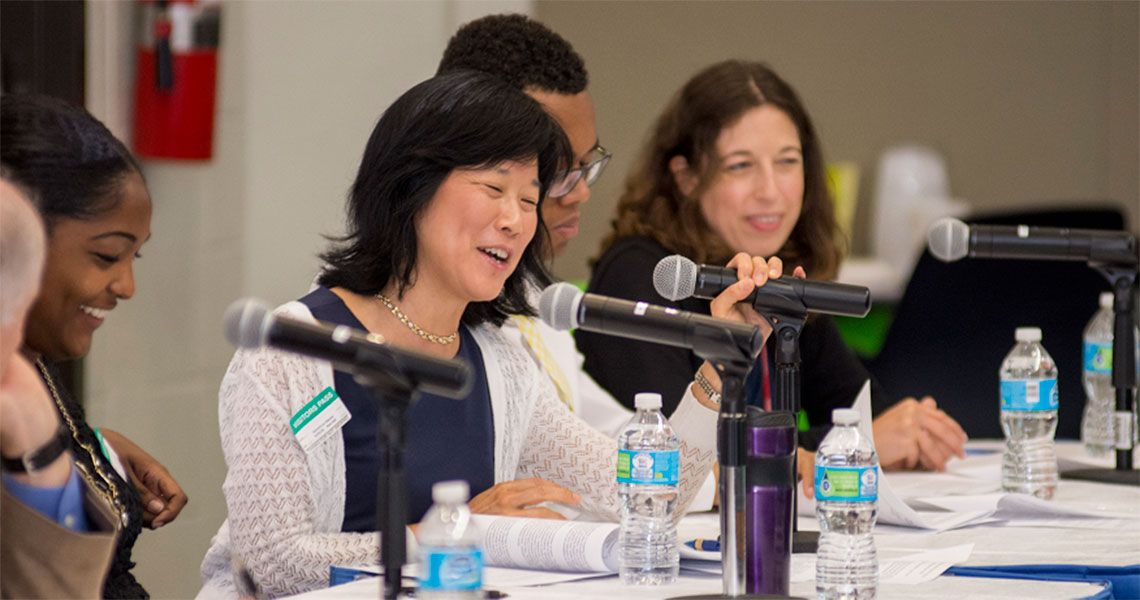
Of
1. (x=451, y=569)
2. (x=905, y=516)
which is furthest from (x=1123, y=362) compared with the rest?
(x=451, y=569)

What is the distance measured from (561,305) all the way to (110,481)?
664 millimetres

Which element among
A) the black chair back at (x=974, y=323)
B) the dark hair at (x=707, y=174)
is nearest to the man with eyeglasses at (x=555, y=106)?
the dark hair at (x=707, y=174)

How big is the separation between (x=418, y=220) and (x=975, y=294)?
7.29ft

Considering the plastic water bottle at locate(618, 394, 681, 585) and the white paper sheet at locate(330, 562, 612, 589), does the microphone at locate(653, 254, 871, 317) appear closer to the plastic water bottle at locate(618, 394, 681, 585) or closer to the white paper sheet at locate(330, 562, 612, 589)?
the plastic water bottle at locate(618, 394, 681, 585)

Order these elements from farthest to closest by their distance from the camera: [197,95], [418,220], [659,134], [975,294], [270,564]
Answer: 1. [975,294]
2. [197,95]
3. [659,134]
4. [418,220]
5. [270,564]

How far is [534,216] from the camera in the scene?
2.23 meters

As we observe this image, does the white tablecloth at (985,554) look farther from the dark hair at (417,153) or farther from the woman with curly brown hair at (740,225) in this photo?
the dark hair at (417,153)

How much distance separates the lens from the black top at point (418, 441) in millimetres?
2148

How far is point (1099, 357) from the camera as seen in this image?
302cm

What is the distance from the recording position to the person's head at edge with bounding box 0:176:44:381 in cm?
139

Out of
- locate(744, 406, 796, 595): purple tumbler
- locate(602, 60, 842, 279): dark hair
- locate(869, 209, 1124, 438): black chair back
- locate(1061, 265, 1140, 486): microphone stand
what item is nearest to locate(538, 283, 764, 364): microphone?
locate(744, 406, 796, 595): purple tumbler

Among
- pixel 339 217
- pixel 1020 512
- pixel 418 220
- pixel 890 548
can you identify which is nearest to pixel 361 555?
pixel 418 220

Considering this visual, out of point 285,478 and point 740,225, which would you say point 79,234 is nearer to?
point 285,478

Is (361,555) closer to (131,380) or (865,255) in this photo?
(131,380)
